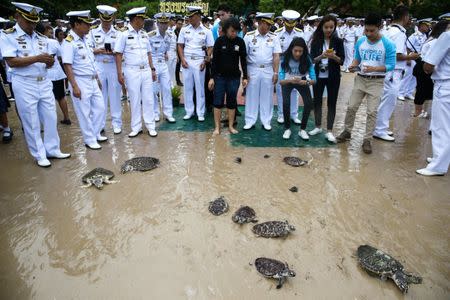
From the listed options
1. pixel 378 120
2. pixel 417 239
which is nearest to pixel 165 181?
pixel 417 239

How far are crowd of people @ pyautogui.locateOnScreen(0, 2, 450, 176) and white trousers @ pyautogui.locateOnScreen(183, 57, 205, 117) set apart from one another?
0.06 feet

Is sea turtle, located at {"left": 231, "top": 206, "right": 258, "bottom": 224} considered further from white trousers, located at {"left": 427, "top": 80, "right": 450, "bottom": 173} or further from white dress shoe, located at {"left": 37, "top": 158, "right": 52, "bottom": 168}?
white dress shoe, located at {"left": 37, "top": 158, "right": 52, "bottom": 168}

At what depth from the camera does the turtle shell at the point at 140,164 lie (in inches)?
164

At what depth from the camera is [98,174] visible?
3896mm

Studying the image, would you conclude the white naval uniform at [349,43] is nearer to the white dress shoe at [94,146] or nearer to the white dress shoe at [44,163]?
the white dress shoe at [94,146]

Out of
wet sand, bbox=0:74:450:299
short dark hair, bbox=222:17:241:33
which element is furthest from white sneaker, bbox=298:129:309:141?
short dark hair, bbox=222:17:241:33

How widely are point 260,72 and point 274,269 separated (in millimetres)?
3785

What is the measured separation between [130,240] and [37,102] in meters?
2.55

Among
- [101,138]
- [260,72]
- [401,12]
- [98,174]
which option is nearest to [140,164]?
[98,174]

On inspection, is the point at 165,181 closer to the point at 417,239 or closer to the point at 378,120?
the point at 417,239

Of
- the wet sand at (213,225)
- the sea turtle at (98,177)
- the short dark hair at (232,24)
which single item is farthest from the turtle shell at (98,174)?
the short dark hair at (232,24)

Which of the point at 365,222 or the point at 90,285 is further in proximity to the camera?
the point at 365,222

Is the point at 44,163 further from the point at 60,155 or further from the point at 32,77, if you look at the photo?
the point at 32,77

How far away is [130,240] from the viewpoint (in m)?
2.85
